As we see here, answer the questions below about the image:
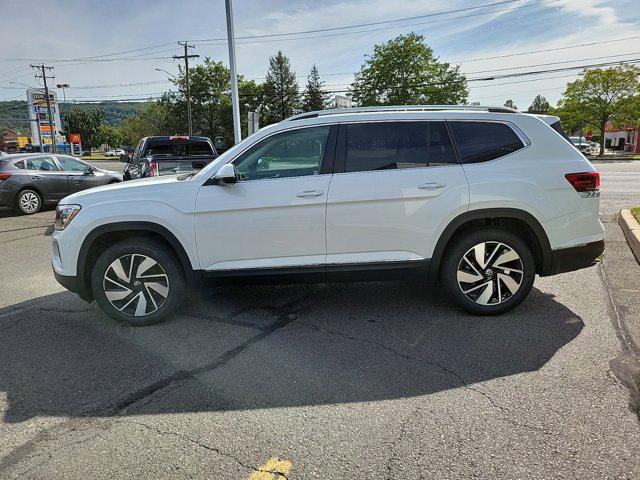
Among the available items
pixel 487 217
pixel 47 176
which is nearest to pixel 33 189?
pixel 47 176

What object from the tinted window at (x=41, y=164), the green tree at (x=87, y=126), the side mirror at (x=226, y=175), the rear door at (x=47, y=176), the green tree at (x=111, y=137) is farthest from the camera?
the green tree at (x=111, y=137)

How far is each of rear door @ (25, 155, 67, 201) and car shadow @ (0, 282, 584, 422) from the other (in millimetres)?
8201

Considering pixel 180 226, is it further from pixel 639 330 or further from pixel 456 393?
pixel 639 330

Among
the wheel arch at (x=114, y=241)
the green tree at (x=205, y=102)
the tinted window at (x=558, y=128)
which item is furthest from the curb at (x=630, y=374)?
the green tree at (x=205, y=102)

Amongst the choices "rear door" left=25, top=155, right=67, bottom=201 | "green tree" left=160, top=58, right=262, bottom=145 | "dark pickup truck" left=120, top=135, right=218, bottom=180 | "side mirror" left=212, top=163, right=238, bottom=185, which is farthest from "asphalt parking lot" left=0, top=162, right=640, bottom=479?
"green tree" left=160, top=58, right=262, bottom=145

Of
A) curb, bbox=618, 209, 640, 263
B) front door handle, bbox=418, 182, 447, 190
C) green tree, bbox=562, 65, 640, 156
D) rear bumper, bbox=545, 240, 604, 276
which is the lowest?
curb, bbox=618, 209, 640, 263

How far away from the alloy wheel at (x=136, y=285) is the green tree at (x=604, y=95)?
47887 millimetres

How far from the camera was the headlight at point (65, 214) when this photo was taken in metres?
4.27

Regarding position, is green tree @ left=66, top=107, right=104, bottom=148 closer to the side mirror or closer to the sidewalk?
the side mirror

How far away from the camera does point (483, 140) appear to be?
4309 millimetres

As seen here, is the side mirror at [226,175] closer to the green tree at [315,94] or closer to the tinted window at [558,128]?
the tinted window at [558,128]

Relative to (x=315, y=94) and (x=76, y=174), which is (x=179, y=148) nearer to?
(x=76, y=174)

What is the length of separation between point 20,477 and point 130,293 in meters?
2.07

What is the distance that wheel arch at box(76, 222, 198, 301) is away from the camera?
4188mm
